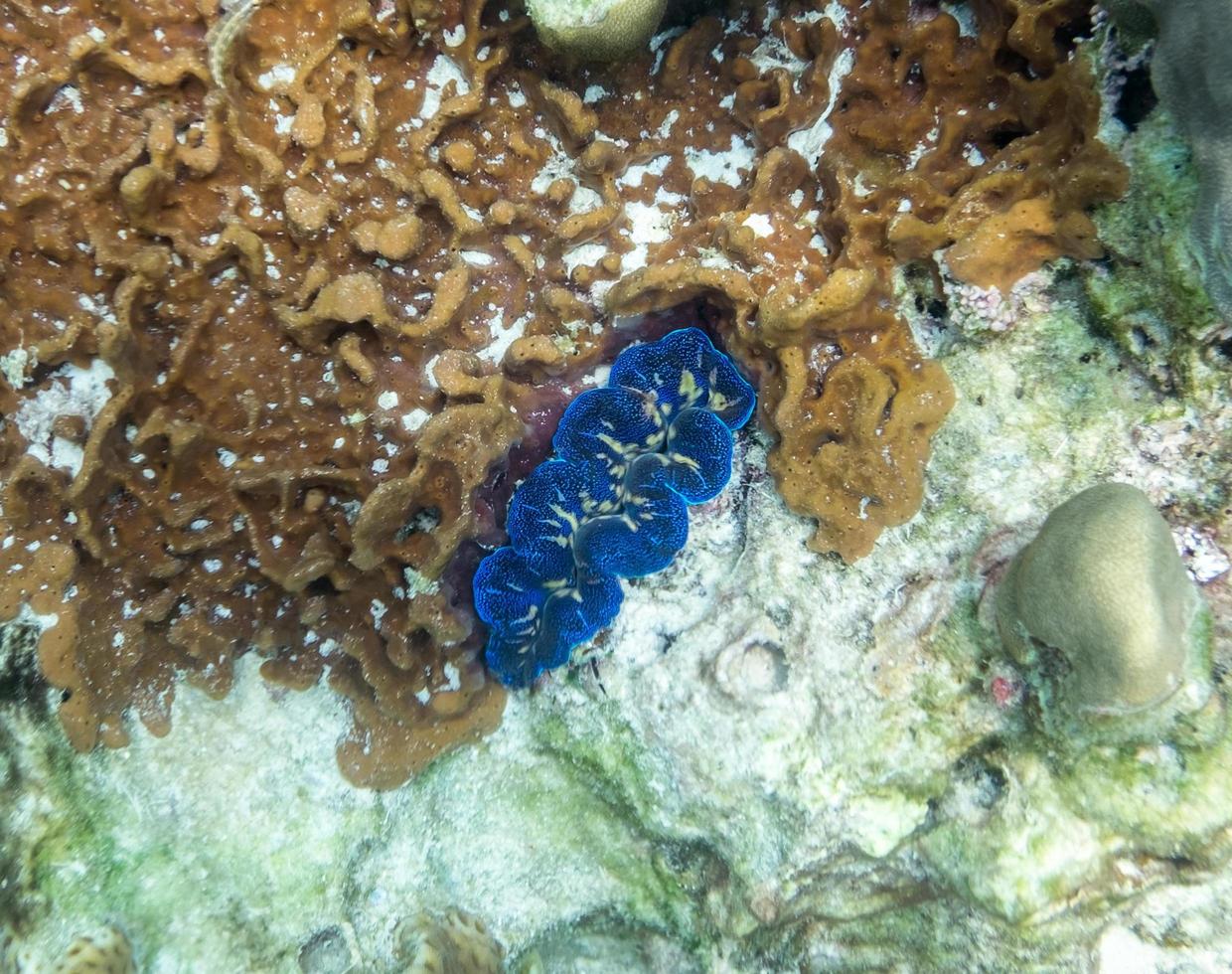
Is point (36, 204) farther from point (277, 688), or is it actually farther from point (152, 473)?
point (277, 688)

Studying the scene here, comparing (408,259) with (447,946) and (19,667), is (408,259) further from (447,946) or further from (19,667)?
(447,946)

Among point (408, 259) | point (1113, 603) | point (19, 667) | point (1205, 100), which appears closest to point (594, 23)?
point (408, 259)

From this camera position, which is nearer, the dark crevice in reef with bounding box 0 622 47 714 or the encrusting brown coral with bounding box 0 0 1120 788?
the encrusting brown coral with bounding box 0 0 1120 788

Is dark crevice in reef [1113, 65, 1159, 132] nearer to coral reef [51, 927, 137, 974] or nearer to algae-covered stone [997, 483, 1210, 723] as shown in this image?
algae-covered stone [997, 483, 1210, 723]

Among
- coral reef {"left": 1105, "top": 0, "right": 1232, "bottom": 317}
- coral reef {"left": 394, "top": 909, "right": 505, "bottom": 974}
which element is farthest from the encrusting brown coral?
coral reef {"left": 394, "top": 909, "right": 505, "bottom": 974}

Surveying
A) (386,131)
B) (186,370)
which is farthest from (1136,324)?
(186,370)

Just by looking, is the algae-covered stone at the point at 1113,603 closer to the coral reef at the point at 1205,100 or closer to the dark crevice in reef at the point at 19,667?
the coral reef at the point at 1205,100

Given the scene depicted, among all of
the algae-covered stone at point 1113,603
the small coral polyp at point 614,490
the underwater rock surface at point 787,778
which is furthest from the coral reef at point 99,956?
the algae-covered stone at point 1113,603
